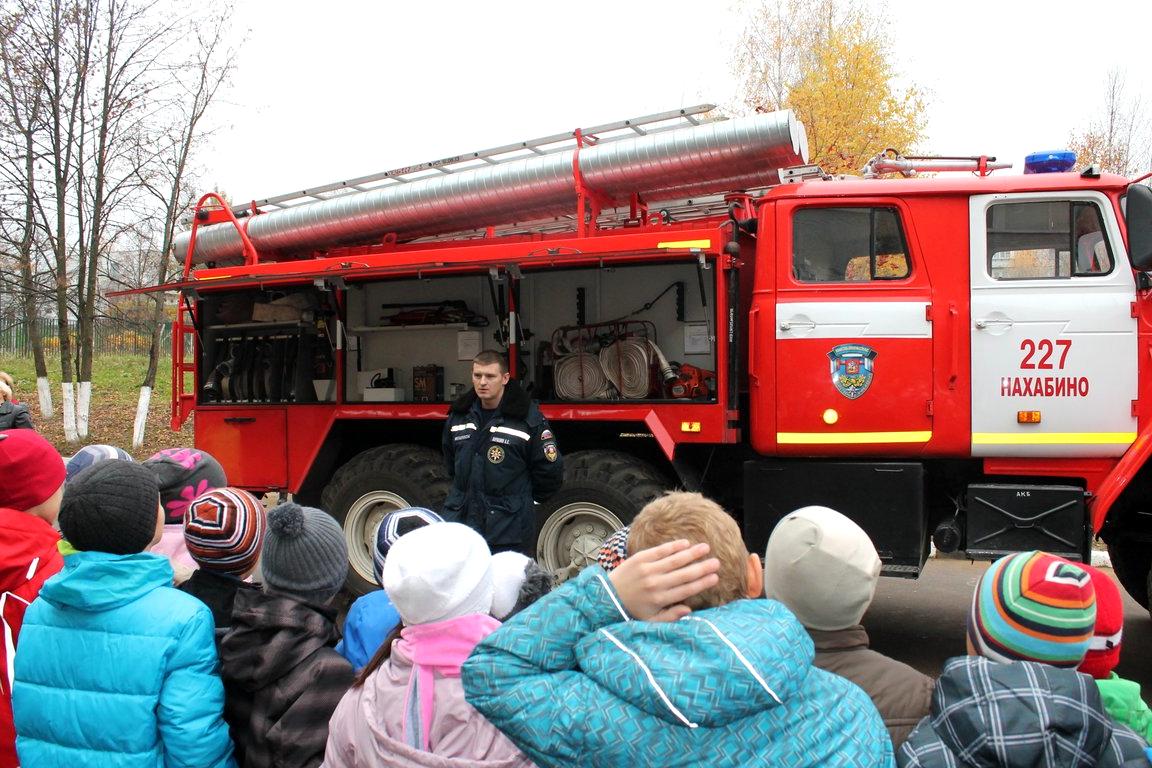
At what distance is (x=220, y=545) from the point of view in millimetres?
2686

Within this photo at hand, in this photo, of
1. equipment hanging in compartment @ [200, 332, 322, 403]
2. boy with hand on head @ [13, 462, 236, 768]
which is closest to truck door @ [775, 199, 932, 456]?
equipment hanging in compartment @ [200, 332, 322, 403]

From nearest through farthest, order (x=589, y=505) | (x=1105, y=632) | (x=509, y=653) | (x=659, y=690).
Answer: (x=659, y=690) < (x=509, y=653) < (x=1105, y=632) < (x=589, y=505)

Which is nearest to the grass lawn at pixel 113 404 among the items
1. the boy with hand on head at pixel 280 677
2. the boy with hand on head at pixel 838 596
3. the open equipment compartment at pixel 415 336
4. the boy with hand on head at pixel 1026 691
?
the open equipment compartment at pixel 415 336

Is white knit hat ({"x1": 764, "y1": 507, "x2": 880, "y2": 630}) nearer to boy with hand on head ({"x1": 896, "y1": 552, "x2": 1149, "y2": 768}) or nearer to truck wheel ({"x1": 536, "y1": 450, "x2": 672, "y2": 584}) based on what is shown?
boy with hand on head ({"x1": 896, "y1": 552, "x2": 1149, "y2": 768})

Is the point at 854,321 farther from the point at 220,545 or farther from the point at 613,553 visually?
the point at 220,545

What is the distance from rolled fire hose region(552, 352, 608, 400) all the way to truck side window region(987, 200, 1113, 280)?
2.64m

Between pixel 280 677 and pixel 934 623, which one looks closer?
pixel 280 677

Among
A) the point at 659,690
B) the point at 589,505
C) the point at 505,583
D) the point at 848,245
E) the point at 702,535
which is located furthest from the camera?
the point at 589,505

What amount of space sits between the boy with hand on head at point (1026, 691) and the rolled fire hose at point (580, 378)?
15.2ft

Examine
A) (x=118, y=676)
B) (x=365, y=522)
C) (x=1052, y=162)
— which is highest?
(x=1052, y=162)

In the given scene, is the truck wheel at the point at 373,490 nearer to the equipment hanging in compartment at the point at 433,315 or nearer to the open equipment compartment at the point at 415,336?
the open equipment compartment at the point at 415,336

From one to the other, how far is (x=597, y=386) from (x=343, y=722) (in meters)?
4.53

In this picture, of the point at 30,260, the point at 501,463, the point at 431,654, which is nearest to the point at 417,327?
the point at 501,463

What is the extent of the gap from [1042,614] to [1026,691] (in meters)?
0.18
